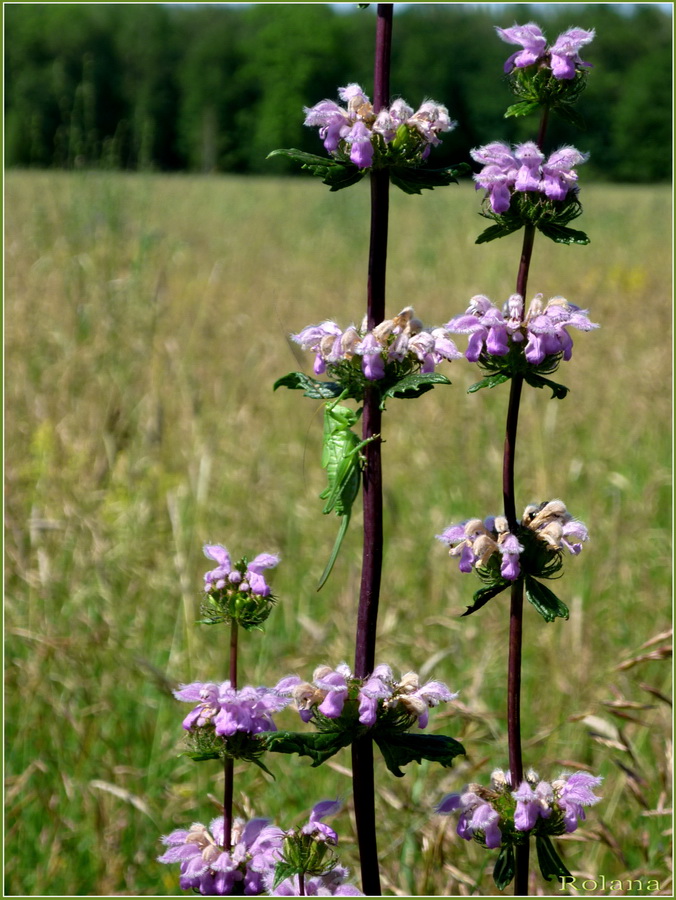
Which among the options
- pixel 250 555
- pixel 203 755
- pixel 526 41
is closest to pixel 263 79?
pixel 250 555

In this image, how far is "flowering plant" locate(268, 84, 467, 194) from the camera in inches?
49.1

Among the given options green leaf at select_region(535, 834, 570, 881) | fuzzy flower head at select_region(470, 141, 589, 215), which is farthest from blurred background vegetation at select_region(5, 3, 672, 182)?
green leaf at select_region(535, 834, 570, 881)

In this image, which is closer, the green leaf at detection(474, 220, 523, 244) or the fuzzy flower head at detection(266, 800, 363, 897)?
the fuzzy flower head at detection(266, 800, 363, 897)

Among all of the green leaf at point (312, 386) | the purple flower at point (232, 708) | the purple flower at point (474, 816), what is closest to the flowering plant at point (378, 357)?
the green leaf at point (312, 386)

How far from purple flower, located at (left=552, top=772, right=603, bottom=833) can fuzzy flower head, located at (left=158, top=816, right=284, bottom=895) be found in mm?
401

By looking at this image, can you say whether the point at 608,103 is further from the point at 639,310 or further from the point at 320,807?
the point at 320,807

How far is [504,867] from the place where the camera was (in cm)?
127

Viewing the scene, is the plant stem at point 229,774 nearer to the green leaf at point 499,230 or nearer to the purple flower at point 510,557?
the purple flower at point 510,557

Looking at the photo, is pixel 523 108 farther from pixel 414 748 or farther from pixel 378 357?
pixel 414 748

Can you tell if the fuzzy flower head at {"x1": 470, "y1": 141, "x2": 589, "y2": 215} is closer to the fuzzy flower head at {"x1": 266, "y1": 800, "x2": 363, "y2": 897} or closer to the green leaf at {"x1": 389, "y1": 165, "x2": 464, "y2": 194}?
the green leaf at {"x1": 389, "y1": 165, "x2": 464, "y2": 194}

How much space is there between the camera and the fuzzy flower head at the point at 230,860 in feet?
→ 3.97

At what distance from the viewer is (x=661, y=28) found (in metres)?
15.9

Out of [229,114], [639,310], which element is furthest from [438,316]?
[229,114]

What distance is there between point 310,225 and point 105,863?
10227 mm
